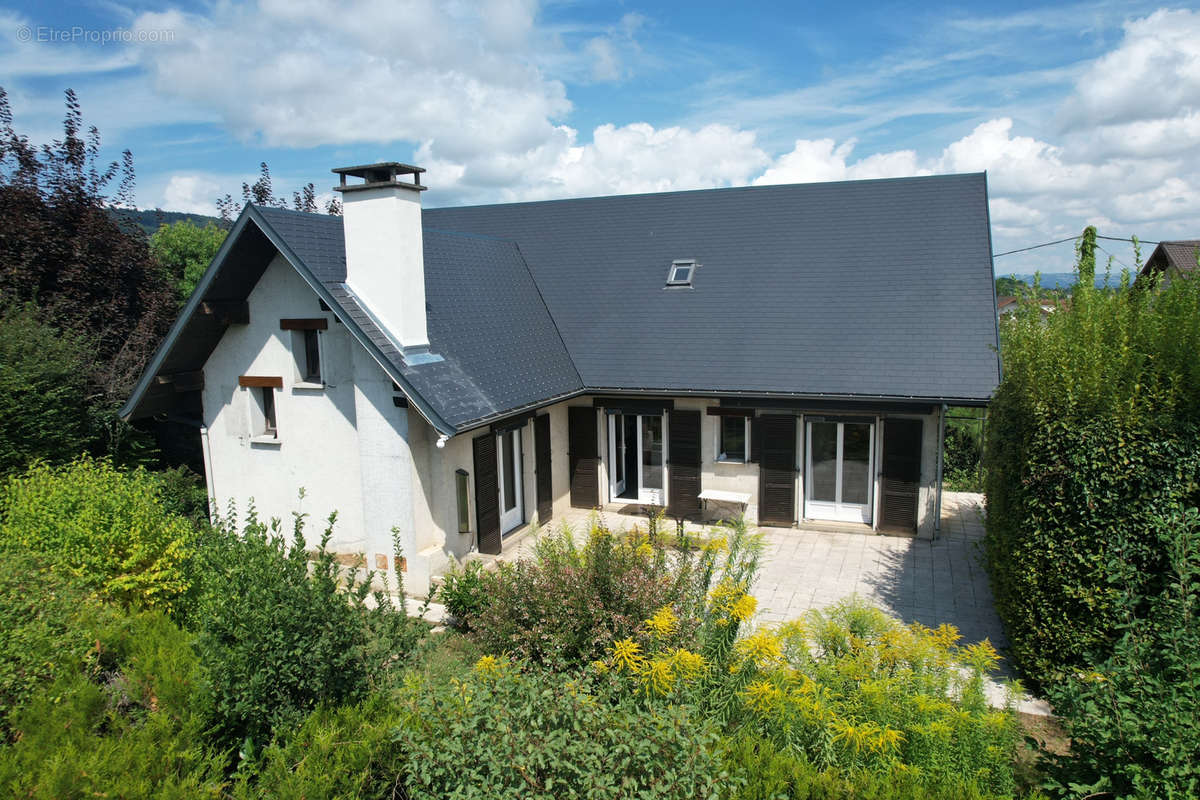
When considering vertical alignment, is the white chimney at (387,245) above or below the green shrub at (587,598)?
above

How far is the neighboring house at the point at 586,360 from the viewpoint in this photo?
1043cm

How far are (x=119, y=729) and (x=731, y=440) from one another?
10.8 metres

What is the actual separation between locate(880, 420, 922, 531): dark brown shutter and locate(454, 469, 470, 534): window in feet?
24.2

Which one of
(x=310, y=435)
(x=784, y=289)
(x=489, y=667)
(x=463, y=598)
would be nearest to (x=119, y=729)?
(x=489, y=667)

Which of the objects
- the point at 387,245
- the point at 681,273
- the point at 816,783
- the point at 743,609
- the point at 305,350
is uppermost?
the point at 387,245

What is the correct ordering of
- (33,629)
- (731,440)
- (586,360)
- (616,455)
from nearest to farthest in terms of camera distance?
(33,629), (731,440), (586,360), (616,455)

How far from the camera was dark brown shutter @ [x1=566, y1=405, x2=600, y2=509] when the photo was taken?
48.1 ft

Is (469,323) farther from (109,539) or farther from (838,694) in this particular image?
(838,694)

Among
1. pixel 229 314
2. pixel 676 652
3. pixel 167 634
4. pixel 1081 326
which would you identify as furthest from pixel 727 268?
pixel 167 634

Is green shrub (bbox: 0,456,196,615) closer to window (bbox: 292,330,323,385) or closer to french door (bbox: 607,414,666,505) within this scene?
window (bbox: 292,330,323,385)

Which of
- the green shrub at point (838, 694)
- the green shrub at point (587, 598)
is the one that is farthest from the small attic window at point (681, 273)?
the green shrub at point (838, 694)

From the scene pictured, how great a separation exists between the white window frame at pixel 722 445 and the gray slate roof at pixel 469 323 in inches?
112

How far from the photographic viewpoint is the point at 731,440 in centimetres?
1393

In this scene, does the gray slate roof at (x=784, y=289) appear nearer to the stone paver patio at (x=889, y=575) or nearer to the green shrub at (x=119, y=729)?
the stone paver patio at (x=889, y=575)
